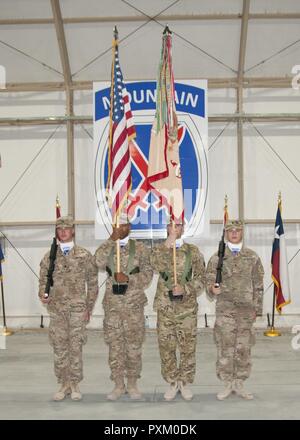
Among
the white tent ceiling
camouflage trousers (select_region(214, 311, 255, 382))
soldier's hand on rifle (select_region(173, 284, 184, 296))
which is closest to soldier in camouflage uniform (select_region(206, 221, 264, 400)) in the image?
camouflage trousers (select_region(214, 311, 255, 382))

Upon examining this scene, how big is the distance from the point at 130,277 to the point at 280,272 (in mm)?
4842

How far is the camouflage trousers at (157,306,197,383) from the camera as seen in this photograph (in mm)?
6062

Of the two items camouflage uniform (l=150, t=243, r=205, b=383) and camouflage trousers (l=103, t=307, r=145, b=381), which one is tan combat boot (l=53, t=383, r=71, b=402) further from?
camouflage uniform (l=150, t=243, r=205, b=383)

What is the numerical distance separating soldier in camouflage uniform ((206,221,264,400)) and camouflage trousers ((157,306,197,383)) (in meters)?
0.30

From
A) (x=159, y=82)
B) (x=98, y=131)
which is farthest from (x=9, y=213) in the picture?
(x=159, y=82)

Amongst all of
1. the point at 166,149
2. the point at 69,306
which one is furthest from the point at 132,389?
the point at 166,149

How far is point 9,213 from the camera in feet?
38.8

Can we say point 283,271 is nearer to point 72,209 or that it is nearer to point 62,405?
point 72,209

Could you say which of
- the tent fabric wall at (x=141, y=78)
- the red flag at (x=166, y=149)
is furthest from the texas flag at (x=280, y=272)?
the red flag at (x=166, y=149)

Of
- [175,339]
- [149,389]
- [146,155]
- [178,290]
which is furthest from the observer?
[146,155]

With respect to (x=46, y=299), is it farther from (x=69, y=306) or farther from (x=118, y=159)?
(x=118, y=159)

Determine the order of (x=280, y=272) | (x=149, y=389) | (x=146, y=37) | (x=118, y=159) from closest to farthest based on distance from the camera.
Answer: (x=118, y=159)
(x=149, y=389)
(x=280, y=272)
(x=146, y=37)

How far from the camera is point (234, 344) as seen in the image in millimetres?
6137

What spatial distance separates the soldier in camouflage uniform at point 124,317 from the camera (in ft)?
20.0
